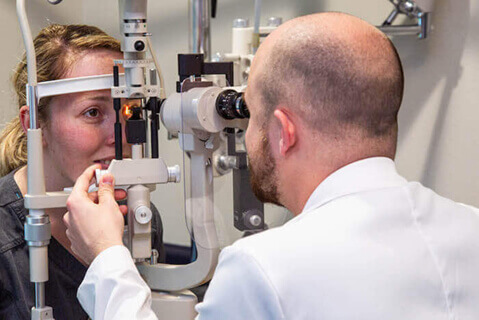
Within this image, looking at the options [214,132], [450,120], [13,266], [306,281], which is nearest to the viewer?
[306,281]

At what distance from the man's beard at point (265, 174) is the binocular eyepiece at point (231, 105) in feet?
0.27

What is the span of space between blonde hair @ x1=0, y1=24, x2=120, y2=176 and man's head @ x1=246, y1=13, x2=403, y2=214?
56 centimetres

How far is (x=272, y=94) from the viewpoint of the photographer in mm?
950

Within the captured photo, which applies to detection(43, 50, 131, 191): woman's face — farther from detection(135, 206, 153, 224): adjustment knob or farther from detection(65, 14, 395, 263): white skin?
detection(65, 14, 395, 263): white skin

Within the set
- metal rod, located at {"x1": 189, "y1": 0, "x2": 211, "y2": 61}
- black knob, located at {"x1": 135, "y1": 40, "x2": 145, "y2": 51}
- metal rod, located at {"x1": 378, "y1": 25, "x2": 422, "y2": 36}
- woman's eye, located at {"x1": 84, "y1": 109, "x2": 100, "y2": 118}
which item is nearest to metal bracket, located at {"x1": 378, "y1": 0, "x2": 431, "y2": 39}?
metal rod, located at {"x1": 378, "y1": 25, "x2": 422, "y2": 36}

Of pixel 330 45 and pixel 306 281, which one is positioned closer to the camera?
pixel 306 281

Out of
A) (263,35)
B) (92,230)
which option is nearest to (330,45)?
(92,230)

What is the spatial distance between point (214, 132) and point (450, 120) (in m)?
1.19

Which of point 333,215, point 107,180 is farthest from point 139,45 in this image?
point 333,215

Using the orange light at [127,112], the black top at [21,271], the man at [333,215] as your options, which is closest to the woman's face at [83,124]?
the black top at [21,271]

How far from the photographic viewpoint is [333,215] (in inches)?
33.3

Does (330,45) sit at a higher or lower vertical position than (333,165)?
higher

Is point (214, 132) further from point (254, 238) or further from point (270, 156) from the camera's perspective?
point (254, 238)

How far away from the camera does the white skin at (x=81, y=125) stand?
135 centimetres
